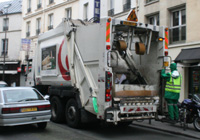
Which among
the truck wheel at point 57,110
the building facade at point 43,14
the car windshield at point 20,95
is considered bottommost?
the truck wheel at point 57,110

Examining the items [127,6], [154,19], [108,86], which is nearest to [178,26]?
[154,19]

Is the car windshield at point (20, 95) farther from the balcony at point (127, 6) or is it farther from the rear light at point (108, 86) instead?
the balcony at point (127, 6)

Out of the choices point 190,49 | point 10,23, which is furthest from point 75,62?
point 10,23

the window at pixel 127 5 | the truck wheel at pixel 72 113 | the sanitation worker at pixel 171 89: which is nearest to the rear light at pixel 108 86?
the truck wheel at pixel 72 113

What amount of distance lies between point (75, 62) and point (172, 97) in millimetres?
2994

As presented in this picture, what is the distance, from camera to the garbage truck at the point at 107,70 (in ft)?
20.8

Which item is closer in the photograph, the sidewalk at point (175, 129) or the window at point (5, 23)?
the sidewalk at point (175, 129)

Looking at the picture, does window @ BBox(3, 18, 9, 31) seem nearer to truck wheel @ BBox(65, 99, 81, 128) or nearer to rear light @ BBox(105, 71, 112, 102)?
truck wheel @ BBox(65, 99, 81, 128)

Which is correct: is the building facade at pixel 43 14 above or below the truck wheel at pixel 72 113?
above

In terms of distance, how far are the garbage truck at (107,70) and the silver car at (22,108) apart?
93cm

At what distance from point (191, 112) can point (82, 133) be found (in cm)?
Result: 345

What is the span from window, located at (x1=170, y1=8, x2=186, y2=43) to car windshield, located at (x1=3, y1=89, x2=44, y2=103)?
8.95 m

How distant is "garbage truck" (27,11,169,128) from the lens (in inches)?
249

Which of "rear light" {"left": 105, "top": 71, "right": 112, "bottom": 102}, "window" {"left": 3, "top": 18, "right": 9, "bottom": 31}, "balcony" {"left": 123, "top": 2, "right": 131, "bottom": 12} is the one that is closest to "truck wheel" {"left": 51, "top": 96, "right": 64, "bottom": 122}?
"rear light" {"left": 105, "top": 71, "right": 112, "bottom": 102}
